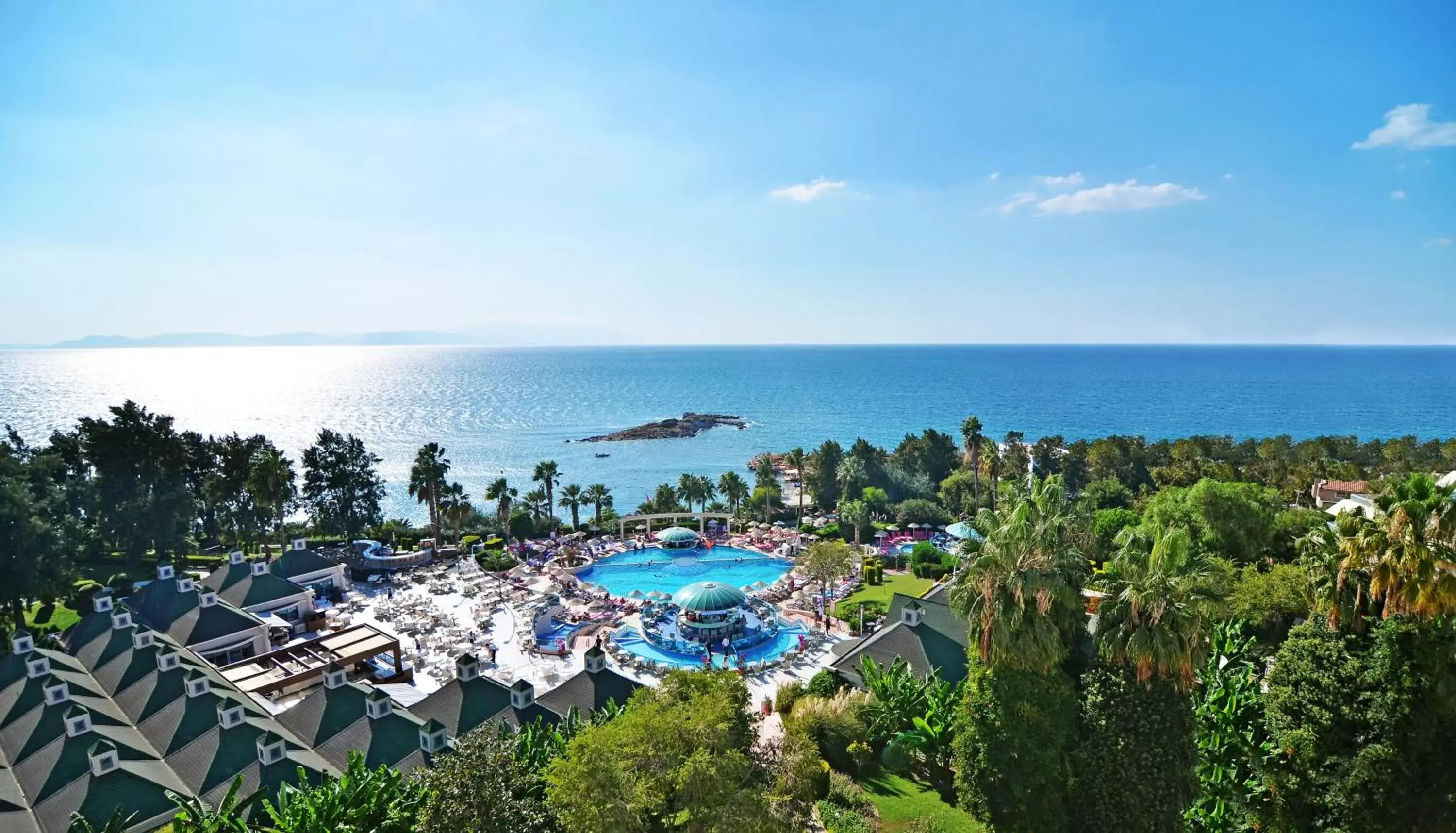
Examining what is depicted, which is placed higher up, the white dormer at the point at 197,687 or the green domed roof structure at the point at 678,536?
the white dormer at the point at 197,687

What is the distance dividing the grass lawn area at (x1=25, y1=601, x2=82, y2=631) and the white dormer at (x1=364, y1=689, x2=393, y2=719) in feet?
90.8

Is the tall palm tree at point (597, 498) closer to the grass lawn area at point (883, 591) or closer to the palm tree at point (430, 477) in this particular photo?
the palm tree at point (430, 477)

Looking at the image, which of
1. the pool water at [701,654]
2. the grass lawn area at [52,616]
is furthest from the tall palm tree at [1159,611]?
the grass lawn area at [52,616]

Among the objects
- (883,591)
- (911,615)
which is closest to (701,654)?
(911,615)

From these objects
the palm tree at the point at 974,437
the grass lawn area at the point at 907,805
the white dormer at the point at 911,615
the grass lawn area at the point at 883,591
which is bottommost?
the grass lawn area at the point at 883,591

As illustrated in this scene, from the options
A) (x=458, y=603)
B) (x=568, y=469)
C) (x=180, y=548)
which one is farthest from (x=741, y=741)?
(x=568, y=469)

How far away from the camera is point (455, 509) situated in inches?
2094

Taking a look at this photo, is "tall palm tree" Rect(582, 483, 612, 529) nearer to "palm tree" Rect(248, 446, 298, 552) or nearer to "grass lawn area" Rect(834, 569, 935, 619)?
"palm tree" Rect(248, 446, 298, 552)

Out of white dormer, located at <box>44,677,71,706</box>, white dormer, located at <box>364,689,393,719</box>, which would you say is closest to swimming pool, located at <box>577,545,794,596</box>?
white dormer, located at <box>364,689,393,719</box>

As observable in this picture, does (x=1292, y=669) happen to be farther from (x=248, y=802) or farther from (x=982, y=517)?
(x=248, y=802)

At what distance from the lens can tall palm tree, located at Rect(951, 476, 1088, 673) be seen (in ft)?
55.7

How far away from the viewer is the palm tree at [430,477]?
53.2 m

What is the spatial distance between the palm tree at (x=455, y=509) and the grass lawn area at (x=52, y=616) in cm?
2137

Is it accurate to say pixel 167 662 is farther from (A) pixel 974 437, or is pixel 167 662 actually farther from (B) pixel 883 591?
(A) pixel 974 437
